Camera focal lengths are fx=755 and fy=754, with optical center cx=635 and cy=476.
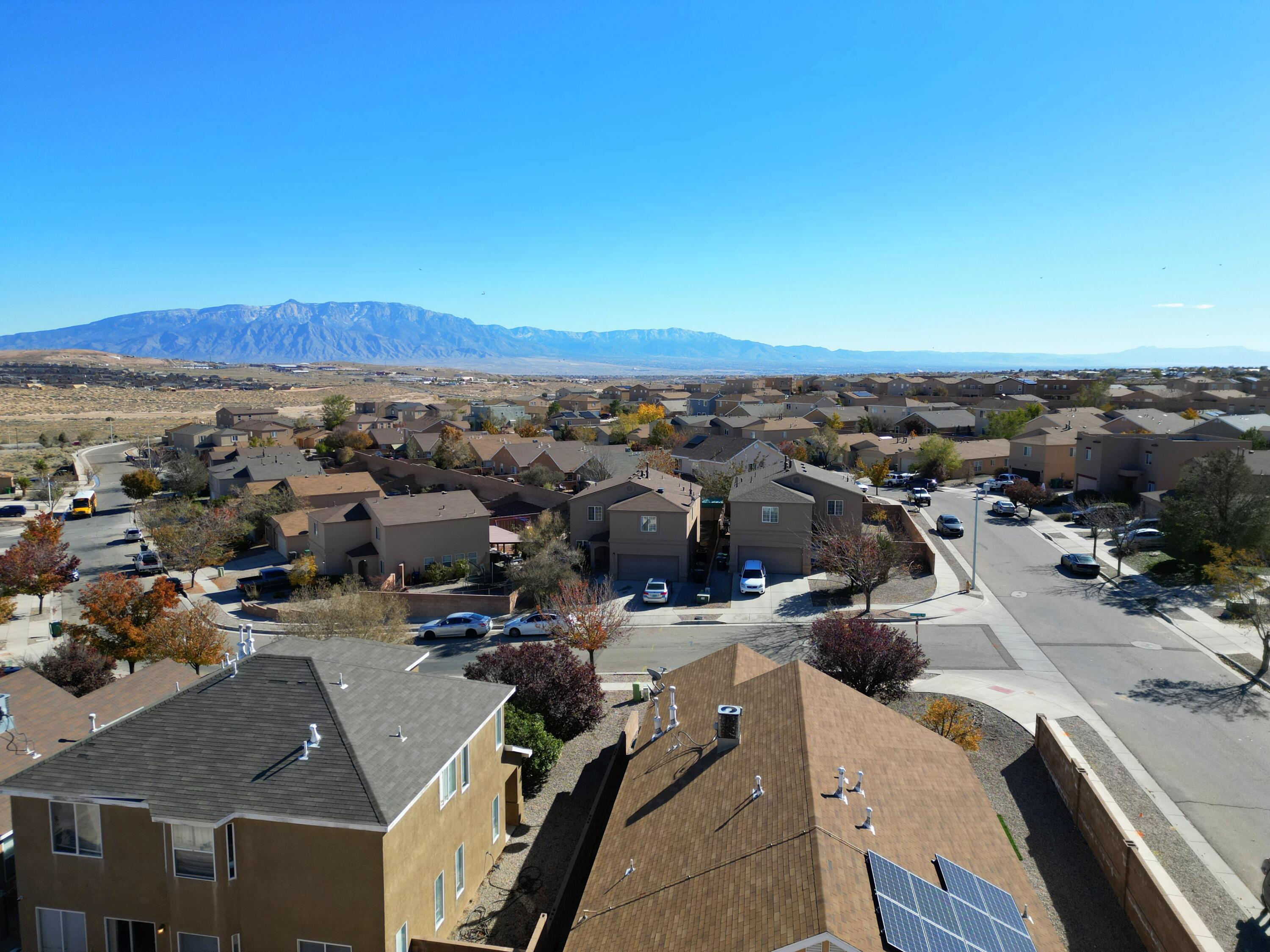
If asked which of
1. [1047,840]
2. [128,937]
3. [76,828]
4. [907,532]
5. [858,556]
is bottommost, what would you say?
[1047,840]

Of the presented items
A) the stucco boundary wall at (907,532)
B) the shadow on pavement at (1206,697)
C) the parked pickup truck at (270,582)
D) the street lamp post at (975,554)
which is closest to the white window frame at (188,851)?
the shadow on pavement at (1206,697)

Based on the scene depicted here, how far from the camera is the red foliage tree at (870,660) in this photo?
2500 centimetres

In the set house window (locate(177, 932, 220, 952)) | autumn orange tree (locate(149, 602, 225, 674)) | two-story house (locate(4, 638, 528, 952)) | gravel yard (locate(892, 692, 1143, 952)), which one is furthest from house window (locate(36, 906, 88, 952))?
gravel yard (locate(892, 692, 1143, 952))

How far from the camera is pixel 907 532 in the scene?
48.6 metres

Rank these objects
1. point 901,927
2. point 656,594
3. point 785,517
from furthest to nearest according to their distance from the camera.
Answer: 1. point 785,517
2. point 656,594
3. point 901,927

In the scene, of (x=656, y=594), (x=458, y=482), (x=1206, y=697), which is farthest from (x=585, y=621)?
(x=458, y=482)

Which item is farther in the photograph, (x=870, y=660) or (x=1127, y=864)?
(x=870, y=660)

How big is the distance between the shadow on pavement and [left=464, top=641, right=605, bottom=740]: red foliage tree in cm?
1891

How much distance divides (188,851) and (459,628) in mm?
23350

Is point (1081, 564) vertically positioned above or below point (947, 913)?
below

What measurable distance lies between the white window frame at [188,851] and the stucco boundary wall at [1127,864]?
16.8 metres

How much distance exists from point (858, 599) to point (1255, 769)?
735 inches

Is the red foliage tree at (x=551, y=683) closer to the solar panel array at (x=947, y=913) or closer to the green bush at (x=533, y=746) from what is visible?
the green bush at (x=533, y=746)

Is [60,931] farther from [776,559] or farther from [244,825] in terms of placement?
[776,559]
